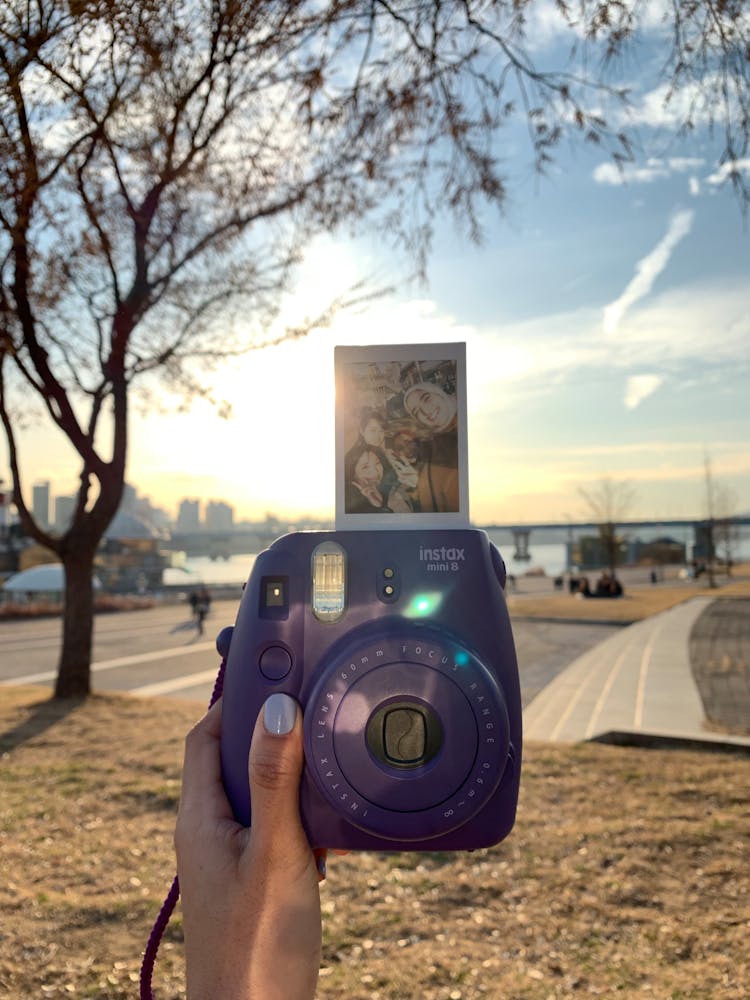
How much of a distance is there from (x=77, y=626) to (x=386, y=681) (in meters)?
8.48

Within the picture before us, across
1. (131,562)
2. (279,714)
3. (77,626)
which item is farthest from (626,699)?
(131,562)

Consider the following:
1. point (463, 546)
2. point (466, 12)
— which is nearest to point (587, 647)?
point (466, 12)

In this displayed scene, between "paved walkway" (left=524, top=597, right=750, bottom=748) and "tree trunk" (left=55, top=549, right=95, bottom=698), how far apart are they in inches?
188

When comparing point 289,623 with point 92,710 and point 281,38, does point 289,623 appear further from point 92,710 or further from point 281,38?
point 92,710

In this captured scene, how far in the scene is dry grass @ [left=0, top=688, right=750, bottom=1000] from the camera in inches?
105

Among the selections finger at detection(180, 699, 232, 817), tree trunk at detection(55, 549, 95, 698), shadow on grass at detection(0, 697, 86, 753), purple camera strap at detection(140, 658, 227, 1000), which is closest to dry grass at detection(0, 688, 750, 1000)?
purple camera strap at detection(140, 658, 227, 1000)

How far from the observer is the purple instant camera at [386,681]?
1.24 metres

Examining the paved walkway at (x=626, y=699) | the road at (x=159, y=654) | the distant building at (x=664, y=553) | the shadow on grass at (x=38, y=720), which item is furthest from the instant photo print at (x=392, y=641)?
the distant building at (x=664, y=553)

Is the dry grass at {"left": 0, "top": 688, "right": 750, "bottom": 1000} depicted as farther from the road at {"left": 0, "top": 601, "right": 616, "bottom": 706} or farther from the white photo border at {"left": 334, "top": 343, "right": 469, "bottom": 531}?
the road at {"left": 0, "top": 601, "right": 616, "bottom": 706}

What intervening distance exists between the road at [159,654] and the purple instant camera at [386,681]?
28.3ft

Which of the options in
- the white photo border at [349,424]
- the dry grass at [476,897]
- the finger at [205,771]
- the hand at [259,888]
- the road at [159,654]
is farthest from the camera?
the road at [159,654]

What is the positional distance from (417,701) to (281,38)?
4.10 meters

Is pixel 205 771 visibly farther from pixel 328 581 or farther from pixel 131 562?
pixel 131 562

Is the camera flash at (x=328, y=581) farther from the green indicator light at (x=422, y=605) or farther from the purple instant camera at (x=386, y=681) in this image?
the green indicator light at (x=422, y=605)
